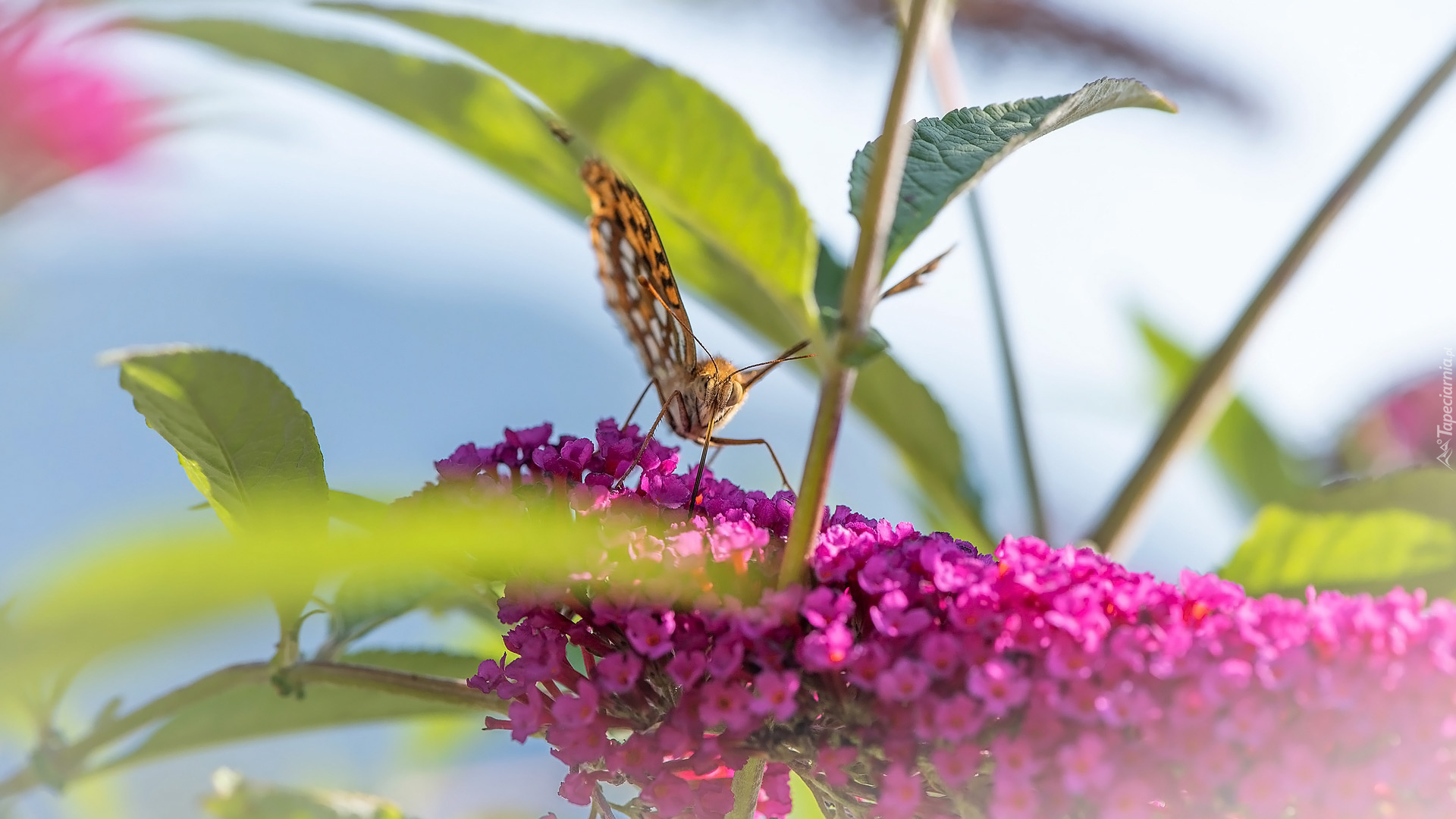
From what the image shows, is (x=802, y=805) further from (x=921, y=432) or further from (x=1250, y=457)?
(x=1250, y=457)

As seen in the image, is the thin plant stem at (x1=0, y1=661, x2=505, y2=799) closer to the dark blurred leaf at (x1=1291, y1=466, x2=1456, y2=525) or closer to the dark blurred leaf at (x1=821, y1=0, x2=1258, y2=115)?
the dark blurred leaf at (x1=1291, y1=466, x2=1456, y2=525)

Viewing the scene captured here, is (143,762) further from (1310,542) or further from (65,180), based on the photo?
(65,180)

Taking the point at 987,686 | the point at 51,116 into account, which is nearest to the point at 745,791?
the point at 987,686

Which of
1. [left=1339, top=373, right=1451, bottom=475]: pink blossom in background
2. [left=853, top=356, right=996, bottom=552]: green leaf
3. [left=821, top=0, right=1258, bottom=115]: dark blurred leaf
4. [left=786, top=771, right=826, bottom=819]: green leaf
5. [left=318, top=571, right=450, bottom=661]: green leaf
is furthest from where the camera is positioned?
[left=821, top=0, right=1258, bottom=115]: dark blurred leaf

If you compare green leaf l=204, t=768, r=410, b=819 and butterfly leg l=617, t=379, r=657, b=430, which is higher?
butterfly leg l=617, t=379, r=657, b=430

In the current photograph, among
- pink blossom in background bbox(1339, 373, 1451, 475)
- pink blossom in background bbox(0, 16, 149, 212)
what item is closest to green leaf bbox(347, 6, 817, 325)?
pink blossom in background bbox(0, 16, 149, 212)

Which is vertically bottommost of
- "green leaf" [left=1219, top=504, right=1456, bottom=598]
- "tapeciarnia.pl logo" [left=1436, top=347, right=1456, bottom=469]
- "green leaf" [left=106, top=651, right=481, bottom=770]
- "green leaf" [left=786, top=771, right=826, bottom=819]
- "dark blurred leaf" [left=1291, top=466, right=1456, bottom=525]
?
"green leaf" [left=106, top=651, right=481, bottom=770]

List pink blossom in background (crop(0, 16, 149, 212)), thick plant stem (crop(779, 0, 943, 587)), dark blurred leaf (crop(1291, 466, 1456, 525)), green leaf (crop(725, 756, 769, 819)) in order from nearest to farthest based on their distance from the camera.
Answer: thick plant stem (crop(779, 0, 943, 587))
green leaf (crop(725, 756, 769, 819))
dark blurred leaf (crop(1291, 466, 1456, 525))
pink blossom in background (crop(0, 16, 149, 212))

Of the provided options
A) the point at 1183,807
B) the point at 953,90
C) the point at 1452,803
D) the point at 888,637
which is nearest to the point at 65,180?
the point at 953,90
